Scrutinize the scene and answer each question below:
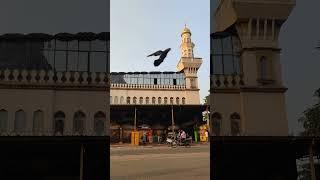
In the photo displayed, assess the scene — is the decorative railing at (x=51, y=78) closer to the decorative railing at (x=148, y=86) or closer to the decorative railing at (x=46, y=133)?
the decorative railing at (x=148, y=86)

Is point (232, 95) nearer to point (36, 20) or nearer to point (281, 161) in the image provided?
point (281, 161)

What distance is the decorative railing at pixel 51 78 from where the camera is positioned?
117 inches

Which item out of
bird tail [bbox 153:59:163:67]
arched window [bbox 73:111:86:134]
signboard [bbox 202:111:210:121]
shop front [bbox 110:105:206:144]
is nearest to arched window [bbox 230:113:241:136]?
signboard [bbox 202:111:210:121]

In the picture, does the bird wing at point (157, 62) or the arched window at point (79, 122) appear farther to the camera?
the bird wing at point (157, 62)

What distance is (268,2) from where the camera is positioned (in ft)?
10.2

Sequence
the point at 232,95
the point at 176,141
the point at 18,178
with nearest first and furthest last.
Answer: the point at 18,178 → the point at 232,95 → the point at 176,141

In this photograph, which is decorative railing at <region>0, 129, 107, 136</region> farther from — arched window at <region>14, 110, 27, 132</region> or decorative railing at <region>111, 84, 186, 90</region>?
decorative railing at <region>111, 84, 186, 90</region>

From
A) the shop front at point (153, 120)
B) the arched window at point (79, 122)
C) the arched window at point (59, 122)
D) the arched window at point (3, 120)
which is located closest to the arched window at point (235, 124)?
the shop front at point (153, 120)

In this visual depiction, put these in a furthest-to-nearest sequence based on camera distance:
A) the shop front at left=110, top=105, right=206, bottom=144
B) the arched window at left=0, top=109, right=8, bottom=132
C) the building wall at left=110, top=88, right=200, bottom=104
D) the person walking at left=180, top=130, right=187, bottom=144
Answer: the person walking at left=180, top=130, right=187, bottom=144 < the shop front at left=110, top=105, right=206, bottom=144 < the building wall at left=110, top=88, right=200, bottom=104 < the arched window at left=0, top=109, right=8, bottom=132

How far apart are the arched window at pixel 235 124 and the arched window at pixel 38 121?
1.42 meters

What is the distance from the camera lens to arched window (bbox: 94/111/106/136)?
9.82 ft

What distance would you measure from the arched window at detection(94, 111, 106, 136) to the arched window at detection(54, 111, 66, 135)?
0.77 feet

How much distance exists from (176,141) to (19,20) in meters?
2.09

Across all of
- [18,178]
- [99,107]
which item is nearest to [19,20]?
[99,107]
